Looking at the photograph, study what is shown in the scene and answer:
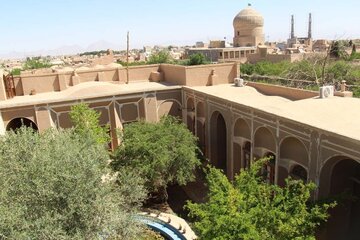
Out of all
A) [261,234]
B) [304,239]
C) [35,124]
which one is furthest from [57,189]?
[35,124]

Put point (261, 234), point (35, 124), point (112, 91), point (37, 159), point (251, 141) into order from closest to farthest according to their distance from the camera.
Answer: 1. point (261, 234)
2. point (37, 159)
3. point (251, 141)
4. point (35, 124)
5. point (112, 91)

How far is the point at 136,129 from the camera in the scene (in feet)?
48.8

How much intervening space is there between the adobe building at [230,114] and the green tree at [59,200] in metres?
5.89

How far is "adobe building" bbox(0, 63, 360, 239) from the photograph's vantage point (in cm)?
1007

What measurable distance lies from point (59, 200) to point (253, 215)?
462cm

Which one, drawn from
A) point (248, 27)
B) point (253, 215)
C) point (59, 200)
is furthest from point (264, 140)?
point (248, 27)

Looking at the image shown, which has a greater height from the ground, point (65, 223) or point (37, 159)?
point (37, 159)

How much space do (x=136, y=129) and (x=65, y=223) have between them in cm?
757

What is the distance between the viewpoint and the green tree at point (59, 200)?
7105mm

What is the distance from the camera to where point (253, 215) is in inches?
306

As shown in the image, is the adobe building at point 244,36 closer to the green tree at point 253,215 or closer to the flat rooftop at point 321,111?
the flat rooftop at point 321,111

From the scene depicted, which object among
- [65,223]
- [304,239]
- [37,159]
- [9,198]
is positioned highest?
[37,159]

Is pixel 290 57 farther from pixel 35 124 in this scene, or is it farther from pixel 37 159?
pixel 37 159

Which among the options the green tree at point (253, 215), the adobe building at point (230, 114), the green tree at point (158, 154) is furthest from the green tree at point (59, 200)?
the adobe building at point (230, 114)
